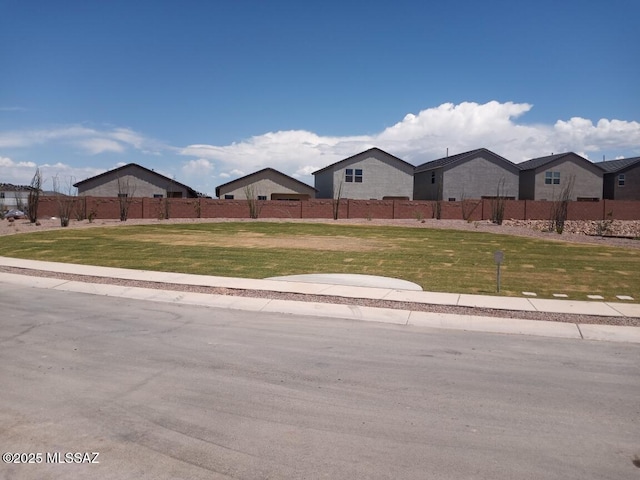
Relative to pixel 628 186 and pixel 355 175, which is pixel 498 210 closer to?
pixel 355 175

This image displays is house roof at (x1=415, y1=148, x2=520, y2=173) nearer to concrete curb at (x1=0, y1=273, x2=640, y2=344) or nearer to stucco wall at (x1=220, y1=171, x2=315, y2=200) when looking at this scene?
stucco wall at (x1=220, y1=171, x2=315, y2=200)

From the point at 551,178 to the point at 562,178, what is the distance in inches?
44.2

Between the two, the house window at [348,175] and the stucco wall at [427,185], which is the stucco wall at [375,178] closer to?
the house window at [348,175]

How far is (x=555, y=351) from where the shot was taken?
7828 millimetres

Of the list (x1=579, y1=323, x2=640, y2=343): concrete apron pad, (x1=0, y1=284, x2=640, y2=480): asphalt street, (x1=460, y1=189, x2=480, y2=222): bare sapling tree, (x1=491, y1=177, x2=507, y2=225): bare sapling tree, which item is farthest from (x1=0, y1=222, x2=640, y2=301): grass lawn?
(x1=460, y1=189, x2=480, y2=222): bare sapling tree

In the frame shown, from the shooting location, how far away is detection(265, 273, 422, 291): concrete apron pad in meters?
13.1

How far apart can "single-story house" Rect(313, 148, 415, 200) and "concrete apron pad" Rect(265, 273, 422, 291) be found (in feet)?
122

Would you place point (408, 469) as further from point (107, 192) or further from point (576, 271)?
point (107, 192)

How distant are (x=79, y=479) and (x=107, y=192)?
52278mm

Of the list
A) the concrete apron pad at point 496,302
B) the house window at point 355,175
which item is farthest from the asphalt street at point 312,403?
the house window at point 355,175

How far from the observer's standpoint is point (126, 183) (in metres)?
51.5

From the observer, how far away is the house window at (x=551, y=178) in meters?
52.7

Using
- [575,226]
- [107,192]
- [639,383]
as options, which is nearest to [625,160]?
[575,226]

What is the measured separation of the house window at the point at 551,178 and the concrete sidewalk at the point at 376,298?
45.4 metres
